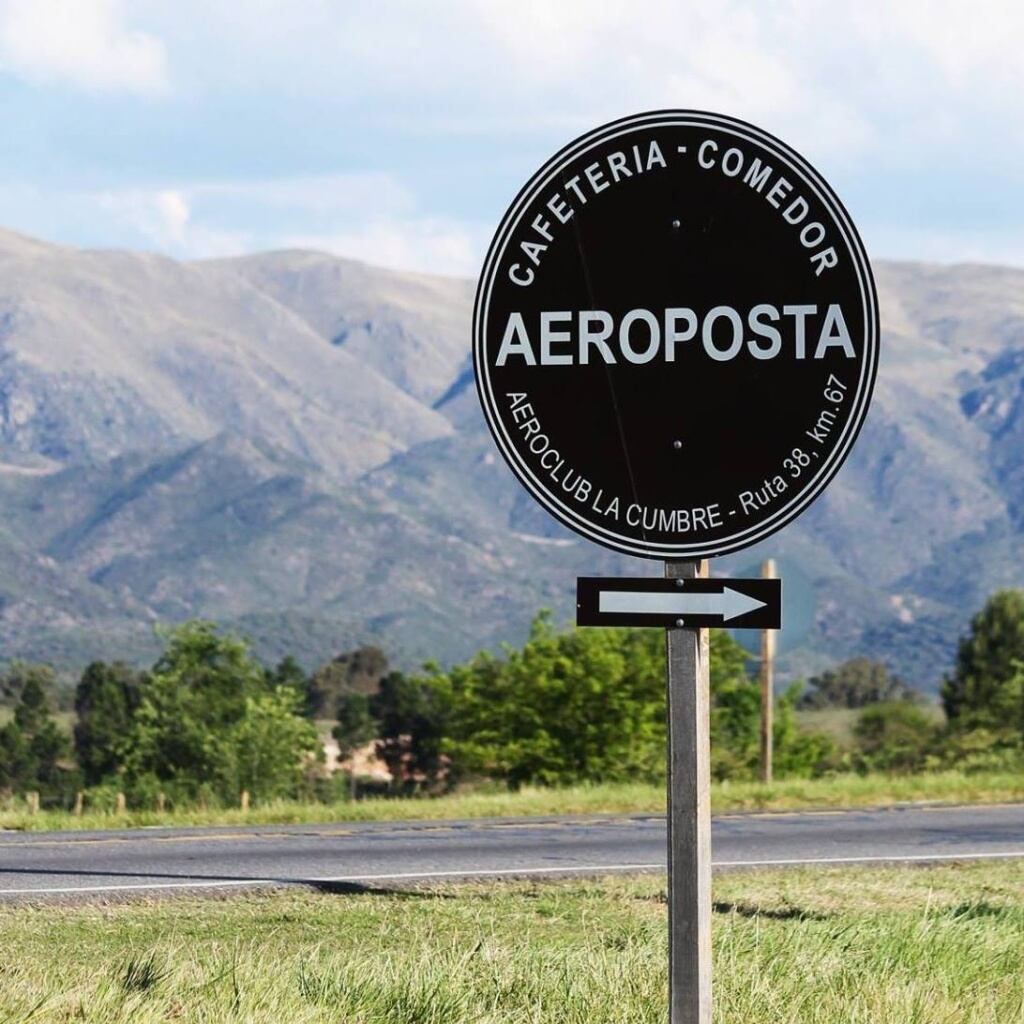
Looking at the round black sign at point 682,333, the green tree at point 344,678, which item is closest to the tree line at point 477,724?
the round black sign at point 682,333

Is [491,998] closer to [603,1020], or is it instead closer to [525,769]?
[603,1020]

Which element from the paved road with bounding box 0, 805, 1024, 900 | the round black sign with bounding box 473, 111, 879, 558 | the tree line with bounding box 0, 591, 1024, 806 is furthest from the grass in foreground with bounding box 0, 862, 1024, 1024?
the tree line with bounding box 0, 591, 1024, 806

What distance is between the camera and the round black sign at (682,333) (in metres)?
5.12

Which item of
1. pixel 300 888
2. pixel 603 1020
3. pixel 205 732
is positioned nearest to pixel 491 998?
pixel 603 1020

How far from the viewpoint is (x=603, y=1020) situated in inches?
234

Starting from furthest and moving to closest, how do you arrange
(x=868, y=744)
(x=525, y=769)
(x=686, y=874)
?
(x=868, y=744)
(x=525, y=769)
(x=686, y=874)

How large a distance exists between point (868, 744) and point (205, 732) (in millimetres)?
33623

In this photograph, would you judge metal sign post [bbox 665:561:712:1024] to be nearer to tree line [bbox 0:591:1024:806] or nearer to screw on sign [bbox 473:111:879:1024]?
screw on sign [bbox 473:111:879:1024]

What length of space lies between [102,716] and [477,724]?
5394cm

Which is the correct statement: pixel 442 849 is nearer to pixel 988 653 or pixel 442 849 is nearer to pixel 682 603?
pixel 682 603

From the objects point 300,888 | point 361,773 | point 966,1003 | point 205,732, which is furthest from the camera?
point 361,773

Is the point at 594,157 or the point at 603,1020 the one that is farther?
the point at 603,1020

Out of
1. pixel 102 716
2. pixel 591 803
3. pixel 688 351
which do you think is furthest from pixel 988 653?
pixel 688 351

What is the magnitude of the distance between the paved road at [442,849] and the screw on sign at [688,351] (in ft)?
18.8
